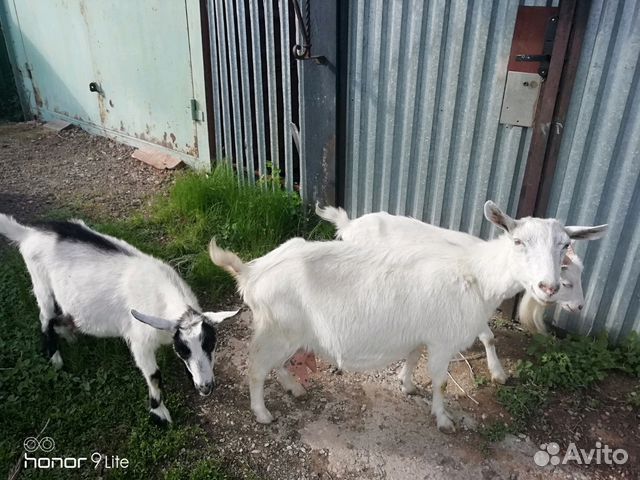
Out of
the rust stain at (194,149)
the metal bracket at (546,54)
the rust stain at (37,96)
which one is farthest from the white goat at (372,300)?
the rust stain at (37,96)

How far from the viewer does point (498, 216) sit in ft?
9.07

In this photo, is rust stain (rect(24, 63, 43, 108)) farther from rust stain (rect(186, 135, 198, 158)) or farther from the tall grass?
the tall grass

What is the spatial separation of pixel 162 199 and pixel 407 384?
348 centimetres

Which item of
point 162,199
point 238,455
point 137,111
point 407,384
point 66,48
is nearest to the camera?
point 238,455

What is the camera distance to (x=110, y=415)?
3.22 m

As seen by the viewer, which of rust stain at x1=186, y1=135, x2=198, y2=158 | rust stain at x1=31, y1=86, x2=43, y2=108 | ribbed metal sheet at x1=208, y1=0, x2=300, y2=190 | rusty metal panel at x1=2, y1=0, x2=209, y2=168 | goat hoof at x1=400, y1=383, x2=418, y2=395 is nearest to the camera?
goat hoof at x1=400, y1=383, x2=418, y2=395

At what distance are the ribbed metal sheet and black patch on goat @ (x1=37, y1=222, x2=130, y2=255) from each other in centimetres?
215

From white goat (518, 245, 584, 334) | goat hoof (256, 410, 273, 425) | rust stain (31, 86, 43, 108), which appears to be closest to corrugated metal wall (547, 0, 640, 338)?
white goat (518, 245, 584, 334)

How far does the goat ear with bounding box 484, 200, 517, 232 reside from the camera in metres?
2.71

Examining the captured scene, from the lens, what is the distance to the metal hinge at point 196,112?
5.96 m

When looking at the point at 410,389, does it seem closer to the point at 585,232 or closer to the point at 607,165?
the point at 585,232

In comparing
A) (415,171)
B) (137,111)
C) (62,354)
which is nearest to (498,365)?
(415,171)

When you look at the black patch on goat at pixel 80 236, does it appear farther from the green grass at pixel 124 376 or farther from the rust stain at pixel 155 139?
the rust stain at pixel 155 139

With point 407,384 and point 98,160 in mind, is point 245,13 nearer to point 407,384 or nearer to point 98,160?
point 98,160
